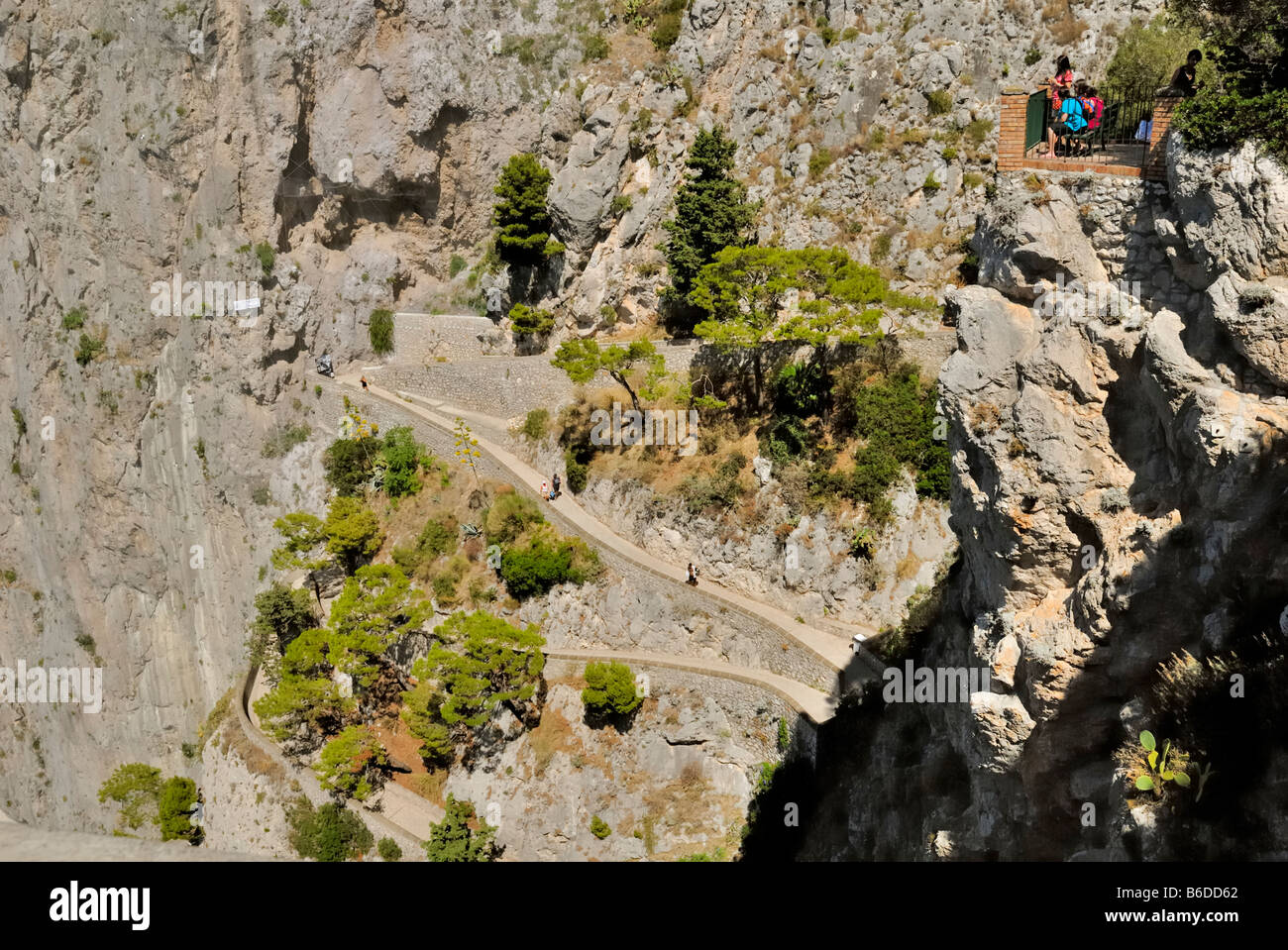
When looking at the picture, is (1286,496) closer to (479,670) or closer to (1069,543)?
(1069,543)

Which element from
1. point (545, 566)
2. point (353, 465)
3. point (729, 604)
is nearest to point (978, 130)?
point (729, 604)

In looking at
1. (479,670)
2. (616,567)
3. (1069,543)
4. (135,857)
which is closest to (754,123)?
(616,567)

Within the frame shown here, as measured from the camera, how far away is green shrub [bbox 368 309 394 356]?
4264cm

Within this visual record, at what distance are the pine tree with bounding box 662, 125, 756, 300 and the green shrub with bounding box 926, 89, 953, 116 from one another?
265 inches

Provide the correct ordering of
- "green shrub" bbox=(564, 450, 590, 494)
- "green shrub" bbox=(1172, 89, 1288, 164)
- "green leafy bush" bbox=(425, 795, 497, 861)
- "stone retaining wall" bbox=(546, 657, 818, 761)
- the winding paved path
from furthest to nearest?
"green shrub" bbox=(564, 450, 590, 494)
"green leafy bush" bbox=(425, 795, 497, 861)
the winding paved path
"stone retaining wall" bbox=(546, 657, 818, 761)
"green shrub" bbox=(1172, 89, 1288, 164)

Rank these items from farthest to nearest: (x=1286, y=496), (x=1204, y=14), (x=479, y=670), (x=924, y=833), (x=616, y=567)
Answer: (x=616, y=567)
(x=479, y=670)
(x=924, y=833)
(x=1204, y=14)
(x=1286, y=496)

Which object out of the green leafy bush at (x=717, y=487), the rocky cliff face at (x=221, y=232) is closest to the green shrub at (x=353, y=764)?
the green leafy bush at (x=717, y=487)

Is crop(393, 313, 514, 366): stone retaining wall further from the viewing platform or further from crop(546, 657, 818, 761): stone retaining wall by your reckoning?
the viewing platform

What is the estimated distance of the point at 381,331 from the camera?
42.7 meters

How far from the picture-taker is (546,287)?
40.6 meters

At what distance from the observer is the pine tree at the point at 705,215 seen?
34250mm

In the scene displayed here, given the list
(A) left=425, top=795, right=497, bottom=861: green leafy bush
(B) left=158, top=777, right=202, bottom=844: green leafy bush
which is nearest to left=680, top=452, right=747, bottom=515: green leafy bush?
(A) left=425, top=795, right=497, bottom=861: green leafy bush

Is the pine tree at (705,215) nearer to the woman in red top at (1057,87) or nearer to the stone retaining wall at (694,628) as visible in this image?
the stone retaining wall at (694,628)

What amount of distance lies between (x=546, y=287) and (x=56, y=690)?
1127 inches
